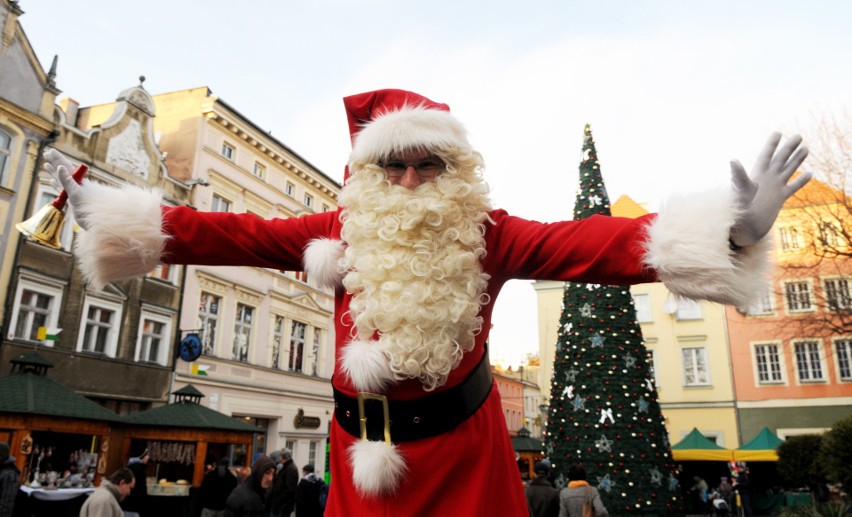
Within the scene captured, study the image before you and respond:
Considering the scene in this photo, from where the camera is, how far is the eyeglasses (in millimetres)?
2408

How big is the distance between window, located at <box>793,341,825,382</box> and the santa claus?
29.4 m

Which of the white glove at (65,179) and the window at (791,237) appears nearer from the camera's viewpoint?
the white glove at (65,179)

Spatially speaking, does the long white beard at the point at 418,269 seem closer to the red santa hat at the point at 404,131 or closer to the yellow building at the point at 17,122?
the red santa hat at the point at 404,131

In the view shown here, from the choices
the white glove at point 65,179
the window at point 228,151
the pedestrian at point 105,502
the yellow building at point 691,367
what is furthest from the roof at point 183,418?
the yellow building at point 691,367

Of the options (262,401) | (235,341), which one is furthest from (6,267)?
(262,401)

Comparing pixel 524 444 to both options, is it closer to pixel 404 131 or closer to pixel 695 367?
pixel 695 367

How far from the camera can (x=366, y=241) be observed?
229cm

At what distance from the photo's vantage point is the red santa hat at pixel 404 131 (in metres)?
2.33

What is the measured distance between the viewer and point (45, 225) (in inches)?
91.4

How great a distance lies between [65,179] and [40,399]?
9.81m

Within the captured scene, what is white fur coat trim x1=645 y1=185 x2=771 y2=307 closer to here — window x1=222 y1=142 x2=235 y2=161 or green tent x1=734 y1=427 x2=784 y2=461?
green tent x1=734 y1=427 x2=784 y2=461

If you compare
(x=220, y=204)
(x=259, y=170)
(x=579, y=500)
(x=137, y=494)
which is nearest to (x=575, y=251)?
(x=579, y=500)

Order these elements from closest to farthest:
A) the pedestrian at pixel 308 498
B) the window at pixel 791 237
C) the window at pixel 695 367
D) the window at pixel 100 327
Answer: the pedestrian at pixel 308 498 < the window at pixel 791 237 < the window at pixel 100 327 < the window at pixel 695 367

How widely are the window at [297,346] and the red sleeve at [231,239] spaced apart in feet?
73.4
